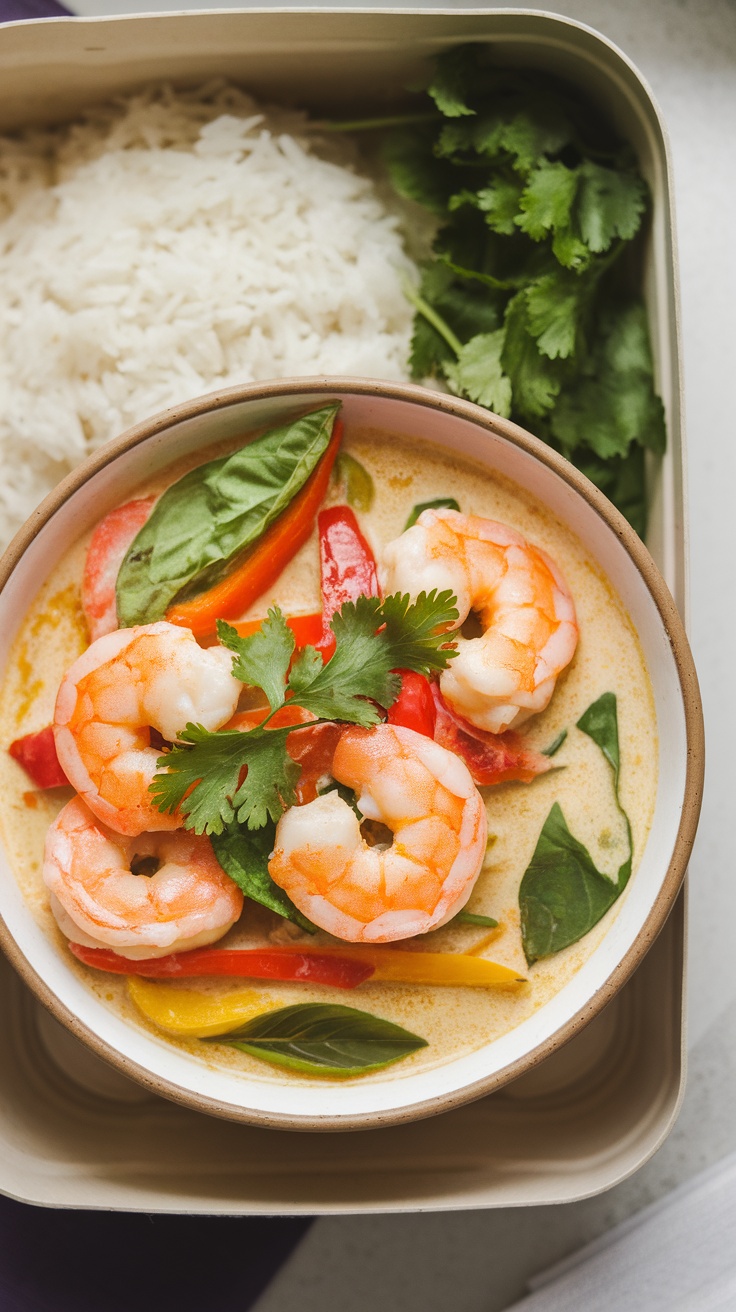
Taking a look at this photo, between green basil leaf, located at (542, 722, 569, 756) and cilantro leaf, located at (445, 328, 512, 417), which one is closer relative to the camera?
green basil leaf, located at (542, 722, 569, 756)

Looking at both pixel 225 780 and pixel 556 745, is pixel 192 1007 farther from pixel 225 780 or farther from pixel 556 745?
pixel 556 745

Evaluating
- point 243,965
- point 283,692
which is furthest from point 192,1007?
point 283,692

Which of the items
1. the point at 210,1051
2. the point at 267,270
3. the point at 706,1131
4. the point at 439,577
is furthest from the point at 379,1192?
the point at 267,270

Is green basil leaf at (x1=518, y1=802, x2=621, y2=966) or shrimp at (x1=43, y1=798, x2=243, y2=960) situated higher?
green basil leaf at (x1=518, y1=802, x2=621, y2=966)

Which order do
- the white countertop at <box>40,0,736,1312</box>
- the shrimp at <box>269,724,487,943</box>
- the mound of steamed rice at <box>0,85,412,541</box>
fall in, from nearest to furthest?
the shrimp at <box>269,724,487,943</box> < the mound of steamed rice at <box>0,85,412,541</box> < the white countertop at <box>40,0,736,1312</box>

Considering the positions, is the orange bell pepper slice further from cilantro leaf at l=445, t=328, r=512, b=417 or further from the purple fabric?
the purple fabric

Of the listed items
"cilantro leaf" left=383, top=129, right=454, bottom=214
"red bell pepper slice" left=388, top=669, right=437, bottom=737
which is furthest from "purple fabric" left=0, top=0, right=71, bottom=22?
"red bell pepper slice" left=388, top=669, right=437, bottom=737
